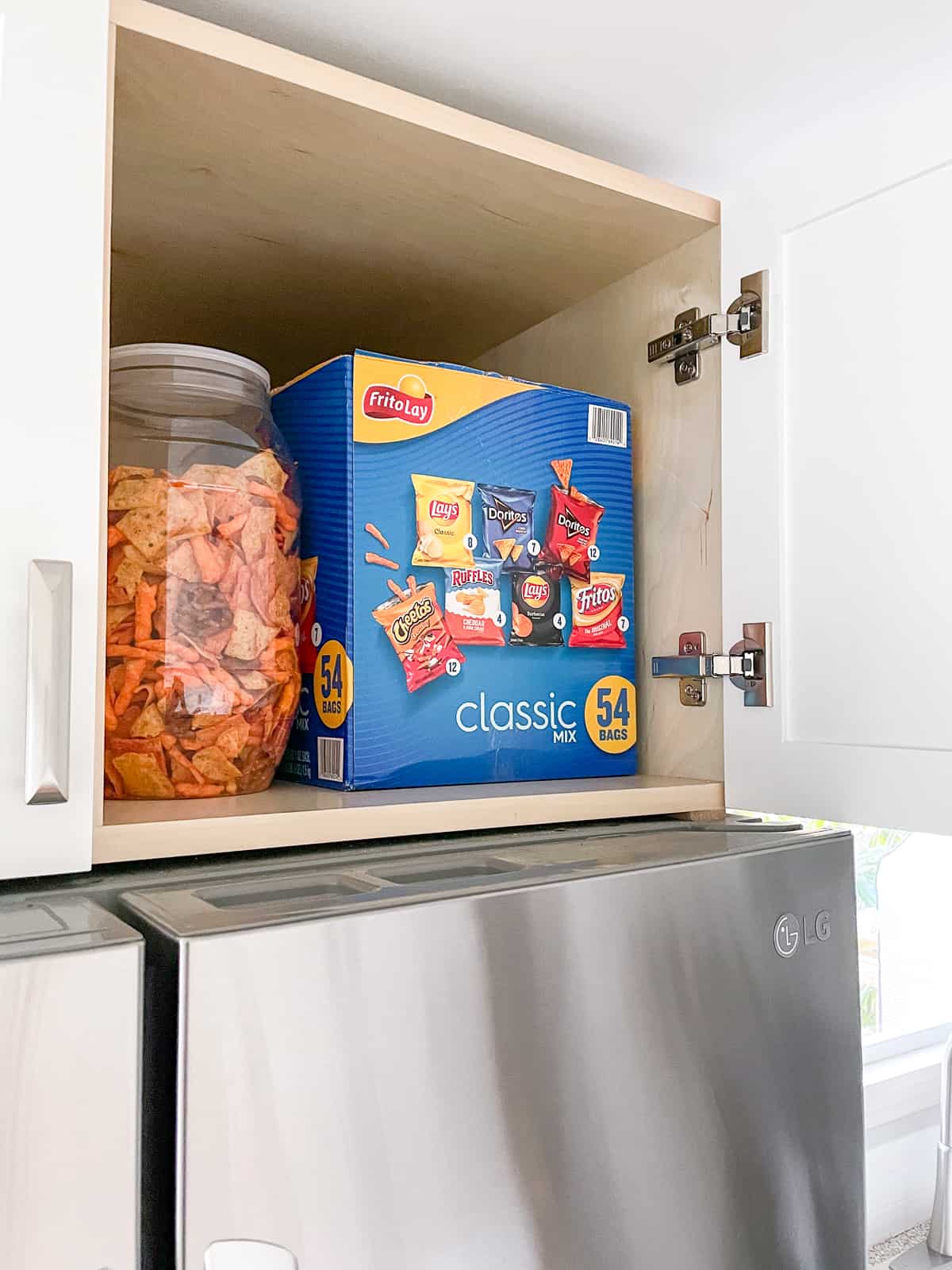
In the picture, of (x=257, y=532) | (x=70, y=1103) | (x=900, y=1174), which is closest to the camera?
(x=70, y=1103)

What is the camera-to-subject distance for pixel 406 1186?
0.57 m

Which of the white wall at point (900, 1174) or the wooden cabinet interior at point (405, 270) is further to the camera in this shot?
the white wall at point (900, 1174)

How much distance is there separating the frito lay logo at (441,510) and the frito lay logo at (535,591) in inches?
4.3

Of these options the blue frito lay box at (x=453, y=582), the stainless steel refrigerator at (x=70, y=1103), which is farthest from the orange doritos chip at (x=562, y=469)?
the stainless steel refrigerator at (x=70, y=1103)

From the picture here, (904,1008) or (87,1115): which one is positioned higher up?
(87,1115)

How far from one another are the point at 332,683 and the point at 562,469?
0.35m

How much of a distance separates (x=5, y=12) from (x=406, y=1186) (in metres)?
0.79

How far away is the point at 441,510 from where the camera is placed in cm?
101

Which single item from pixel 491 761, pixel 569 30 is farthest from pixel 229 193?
pixel 491 761

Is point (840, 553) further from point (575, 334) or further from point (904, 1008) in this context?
point (904, 1008)

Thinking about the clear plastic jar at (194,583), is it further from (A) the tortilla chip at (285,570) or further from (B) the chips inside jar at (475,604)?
(B) the chips inside jar at (475,604)

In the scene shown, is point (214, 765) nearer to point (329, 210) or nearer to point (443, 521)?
point (443, 521)

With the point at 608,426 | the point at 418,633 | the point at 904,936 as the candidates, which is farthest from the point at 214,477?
the point at 904,936

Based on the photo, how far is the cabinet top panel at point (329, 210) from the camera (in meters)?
0.84
